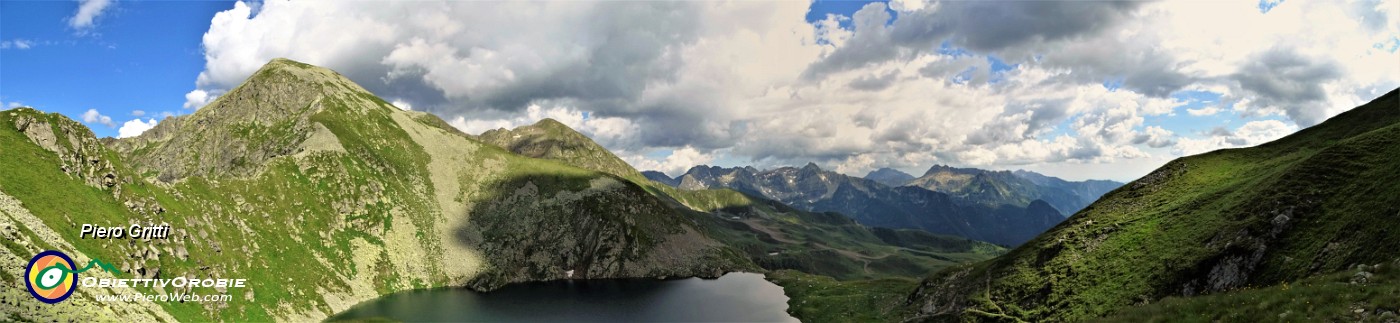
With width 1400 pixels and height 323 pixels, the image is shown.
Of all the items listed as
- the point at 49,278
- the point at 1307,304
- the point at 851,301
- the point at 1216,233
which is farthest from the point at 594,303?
the point at 1307,304

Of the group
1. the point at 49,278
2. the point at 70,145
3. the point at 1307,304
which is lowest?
the point at 1307,304

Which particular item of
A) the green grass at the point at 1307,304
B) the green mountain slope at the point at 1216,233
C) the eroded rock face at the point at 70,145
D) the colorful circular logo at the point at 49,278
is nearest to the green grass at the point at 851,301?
the green mountain slope at the point at 1216,233

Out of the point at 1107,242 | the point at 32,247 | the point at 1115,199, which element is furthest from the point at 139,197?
the point at 1115,199

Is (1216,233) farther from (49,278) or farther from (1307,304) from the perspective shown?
(49,278)

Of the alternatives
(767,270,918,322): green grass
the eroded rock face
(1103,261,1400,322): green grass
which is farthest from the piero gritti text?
(1103,261,1400,322): green grass

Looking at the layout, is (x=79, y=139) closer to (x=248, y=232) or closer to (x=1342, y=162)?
(x=248, y=232)

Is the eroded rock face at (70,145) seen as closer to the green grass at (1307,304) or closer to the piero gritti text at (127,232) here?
the piero gritti text at (127,232)

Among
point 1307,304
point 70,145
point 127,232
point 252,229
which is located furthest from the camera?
point 252,229
